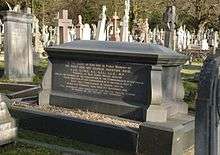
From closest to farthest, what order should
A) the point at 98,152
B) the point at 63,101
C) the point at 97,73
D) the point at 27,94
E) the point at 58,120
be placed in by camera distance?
the point at 98,152 → the point at 58,120 → the point at 97,73 → the point at 63,101 → the point at 27,94

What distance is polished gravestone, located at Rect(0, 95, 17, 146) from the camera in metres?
6.21

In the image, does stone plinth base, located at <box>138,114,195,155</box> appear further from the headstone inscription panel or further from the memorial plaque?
the memorial plaque

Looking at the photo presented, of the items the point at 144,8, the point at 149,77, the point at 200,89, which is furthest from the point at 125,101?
the point at 144,8

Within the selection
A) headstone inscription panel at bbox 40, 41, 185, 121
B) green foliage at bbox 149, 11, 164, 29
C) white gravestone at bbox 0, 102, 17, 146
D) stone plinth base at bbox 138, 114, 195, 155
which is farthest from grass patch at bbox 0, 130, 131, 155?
green foliage at bbox 149, 11, 164, 29

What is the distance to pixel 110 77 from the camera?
299 inches

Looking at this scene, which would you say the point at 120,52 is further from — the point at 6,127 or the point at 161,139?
the point at 6,127

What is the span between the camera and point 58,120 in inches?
280

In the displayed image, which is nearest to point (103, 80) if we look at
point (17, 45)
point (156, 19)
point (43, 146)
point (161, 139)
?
point (43, 146)

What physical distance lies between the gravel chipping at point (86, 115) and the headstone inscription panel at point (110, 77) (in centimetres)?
11

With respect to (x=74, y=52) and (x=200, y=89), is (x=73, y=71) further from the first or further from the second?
(x=200, y=89)

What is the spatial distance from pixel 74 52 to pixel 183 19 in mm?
39580

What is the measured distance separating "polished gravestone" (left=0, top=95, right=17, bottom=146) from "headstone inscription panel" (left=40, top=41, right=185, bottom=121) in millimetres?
1785

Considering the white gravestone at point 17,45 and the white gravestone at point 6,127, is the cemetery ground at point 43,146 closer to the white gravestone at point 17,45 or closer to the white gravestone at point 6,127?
the white gravestone at point 6,127

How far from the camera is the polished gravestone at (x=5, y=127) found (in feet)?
20.4
